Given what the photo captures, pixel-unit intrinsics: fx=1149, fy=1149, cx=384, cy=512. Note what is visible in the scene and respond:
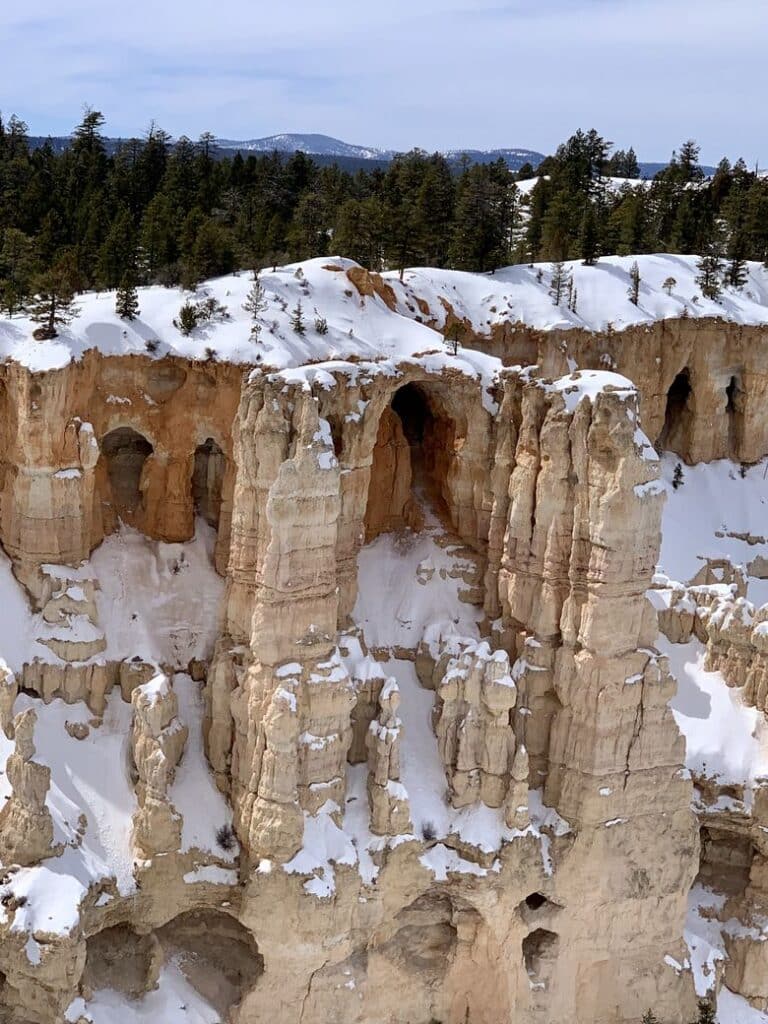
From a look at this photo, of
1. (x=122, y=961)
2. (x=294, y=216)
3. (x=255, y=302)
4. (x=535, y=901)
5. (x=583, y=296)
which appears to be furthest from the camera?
(x=294, y=216)

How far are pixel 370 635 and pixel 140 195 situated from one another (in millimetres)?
33054

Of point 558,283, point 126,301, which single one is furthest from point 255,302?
point 558,283

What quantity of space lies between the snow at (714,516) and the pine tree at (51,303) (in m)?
25.6

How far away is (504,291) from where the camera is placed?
165 ft

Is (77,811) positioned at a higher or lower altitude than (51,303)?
lower

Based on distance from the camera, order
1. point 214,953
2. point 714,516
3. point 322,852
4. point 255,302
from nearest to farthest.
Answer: point 322,852 → point 214,953 → point 255,302 → point 714,516

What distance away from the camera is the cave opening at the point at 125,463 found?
35844 mm

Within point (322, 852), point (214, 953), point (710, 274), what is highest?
point (710, 274)

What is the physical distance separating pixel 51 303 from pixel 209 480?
7093 millimetres

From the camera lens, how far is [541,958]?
31.7 metres

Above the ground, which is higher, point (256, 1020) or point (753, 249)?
point (753, 249)

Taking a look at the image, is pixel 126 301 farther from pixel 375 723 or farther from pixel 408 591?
pixel 375 723

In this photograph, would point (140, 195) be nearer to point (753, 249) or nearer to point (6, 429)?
point (6, 429)

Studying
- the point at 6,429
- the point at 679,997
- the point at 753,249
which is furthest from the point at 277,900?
the point at 753,249
